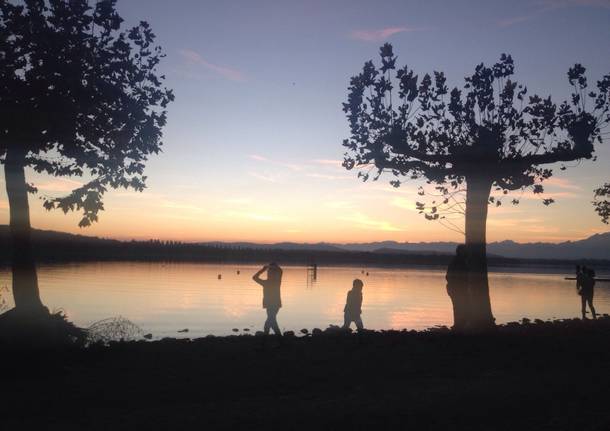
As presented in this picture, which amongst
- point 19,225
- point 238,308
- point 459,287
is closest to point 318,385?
point 459,287

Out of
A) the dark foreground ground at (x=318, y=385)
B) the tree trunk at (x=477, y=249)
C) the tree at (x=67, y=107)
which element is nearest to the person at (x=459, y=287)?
the tree trunk at (x=477, y=249)

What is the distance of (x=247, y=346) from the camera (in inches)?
695

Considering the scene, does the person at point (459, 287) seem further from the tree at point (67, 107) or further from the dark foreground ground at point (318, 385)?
the tree at point (67, 107)

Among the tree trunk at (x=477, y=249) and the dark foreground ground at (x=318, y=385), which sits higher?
the tree trunk at (x=477, y=249)

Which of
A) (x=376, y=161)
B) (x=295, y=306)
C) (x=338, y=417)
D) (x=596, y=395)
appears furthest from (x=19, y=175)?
(x=295, y=306)

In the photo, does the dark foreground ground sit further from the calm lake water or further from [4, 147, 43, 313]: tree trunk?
the calm lake water

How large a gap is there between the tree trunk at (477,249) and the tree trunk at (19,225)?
14.4 m

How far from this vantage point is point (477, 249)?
19922 millimetres

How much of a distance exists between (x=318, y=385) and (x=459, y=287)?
9616 mm

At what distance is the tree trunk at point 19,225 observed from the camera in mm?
18166

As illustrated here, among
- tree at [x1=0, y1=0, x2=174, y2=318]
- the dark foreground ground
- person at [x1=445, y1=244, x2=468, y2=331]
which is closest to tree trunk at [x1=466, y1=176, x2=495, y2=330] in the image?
person at [x1=445, y1=244, x2=468, y2=331]

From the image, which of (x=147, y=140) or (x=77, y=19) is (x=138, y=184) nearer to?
(x=147, y=140)

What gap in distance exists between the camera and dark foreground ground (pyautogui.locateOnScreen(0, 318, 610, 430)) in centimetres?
915

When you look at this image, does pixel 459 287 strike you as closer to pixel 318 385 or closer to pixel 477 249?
pixel 477 249
